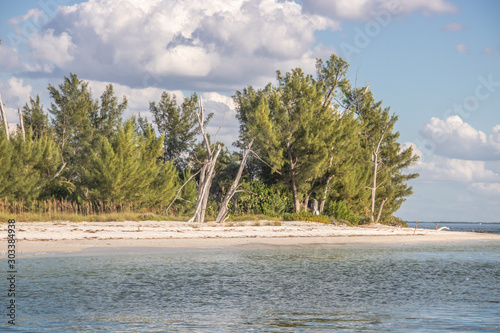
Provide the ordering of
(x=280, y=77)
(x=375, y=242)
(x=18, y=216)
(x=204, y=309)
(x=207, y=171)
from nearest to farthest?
(x=204, y=309)
(x=18, y=216)
(x=375, y=242)
(x=207, y=171)
(x=280, y=77)

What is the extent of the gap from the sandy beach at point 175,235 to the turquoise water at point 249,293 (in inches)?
89.1

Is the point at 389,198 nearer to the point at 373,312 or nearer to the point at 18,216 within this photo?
the point at 18,216

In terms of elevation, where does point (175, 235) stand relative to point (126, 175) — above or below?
below

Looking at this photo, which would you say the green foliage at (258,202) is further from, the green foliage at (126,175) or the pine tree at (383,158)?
the pine tree at (383,158)

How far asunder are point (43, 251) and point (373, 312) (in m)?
12.3

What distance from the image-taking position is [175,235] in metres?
25.2

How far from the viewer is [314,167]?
37469 mm

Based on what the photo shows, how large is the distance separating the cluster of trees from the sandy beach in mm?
3597

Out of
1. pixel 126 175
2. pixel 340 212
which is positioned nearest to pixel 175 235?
pixel 126 175

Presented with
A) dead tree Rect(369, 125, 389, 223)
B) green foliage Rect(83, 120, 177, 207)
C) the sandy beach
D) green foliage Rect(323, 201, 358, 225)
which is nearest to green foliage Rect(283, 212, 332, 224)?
the sandy beach

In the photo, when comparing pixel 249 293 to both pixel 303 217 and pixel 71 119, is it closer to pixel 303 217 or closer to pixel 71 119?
pixel 303 217

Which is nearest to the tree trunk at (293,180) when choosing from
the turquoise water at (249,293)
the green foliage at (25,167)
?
the green foliage at (25,167)

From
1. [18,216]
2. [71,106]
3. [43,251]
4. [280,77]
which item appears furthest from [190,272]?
[71,106]

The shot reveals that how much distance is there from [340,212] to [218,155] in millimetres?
10841
